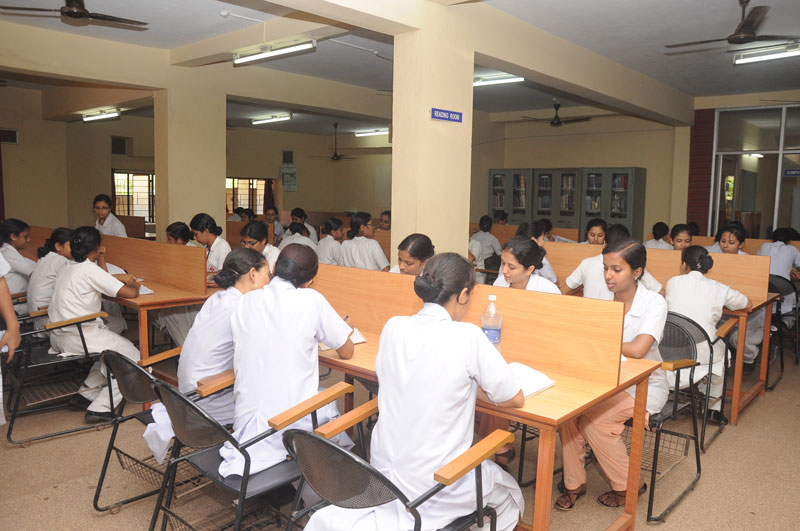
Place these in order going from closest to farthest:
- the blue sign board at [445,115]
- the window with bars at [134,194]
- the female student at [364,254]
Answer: the blue sign board at [445,115] → the female student at [364,254] → the window with bars at [134,194]

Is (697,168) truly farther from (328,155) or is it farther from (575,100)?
(328,155)

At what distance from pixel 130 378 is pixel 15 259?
3176 mm

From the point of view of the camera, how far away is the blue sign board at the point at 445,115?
4.43 m

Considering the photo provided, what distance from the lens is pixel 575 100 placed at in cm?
948

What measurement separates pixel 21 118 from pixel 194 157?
427 cm

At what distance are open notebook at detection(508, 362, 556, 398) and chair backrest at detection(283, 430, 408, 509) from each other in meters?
0.71

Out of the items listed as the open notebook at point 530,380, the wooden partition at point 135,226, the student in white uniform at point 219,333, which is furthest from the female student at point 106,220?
the open notebook at point 530,380

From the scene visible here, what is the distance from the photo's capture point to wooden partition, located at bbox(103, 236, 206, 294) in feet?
14.9

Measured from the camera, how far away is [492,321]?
2.69 meters

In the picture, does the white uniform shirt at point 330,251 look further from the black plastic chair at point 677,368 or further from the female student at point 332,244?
the black plastic chair at point 677,368

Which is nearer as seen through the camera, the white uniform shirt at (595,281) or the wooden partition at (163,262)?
the white uniform shirt at (595,281)

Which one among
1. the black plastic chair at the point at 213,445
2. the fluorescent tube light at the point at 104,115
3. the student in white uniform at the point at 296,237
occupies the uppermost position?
the fluorescent tube light at the point at 104,115

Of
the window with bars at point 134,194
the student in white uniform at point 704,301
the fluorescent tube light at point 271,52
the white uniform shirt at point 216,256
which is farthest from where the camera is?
the window with bars at point 134,194

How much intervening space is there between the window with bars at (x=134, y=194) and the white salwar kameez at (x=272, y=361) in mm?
10628
